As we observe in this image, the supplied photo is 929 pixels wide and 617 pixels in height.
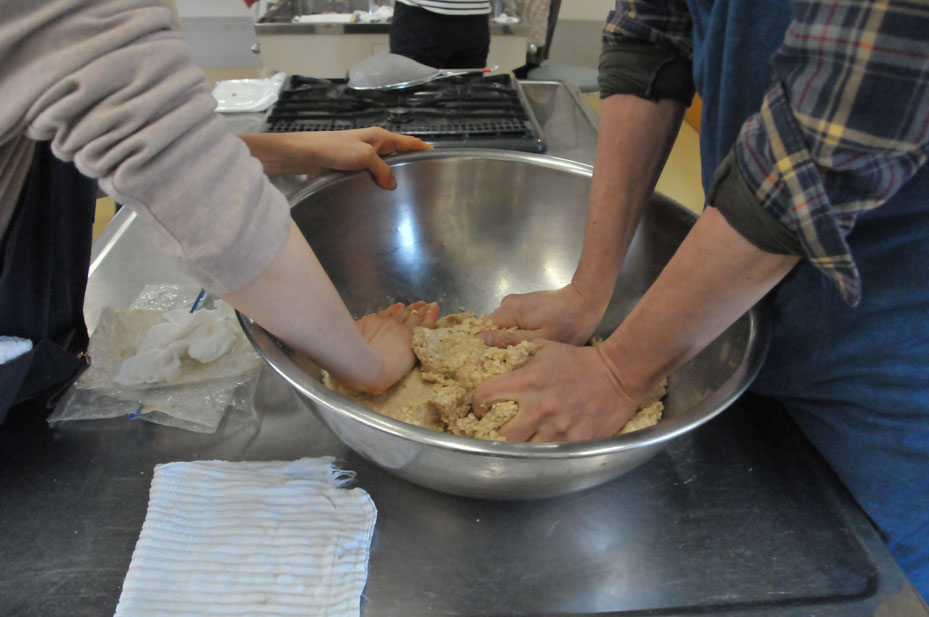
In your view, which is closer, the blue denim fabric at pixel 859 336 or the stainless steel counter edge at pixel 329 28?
the blue denim fabric at pixel 859 336

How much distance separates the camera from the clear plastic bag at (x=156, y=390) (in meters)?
0.60

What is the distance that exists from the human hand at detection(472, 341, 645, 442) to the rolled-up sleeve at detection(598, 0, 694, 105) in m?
0.30

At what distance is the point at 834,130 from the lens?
13.3 inches

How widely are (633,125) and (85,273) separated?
0.64 meters

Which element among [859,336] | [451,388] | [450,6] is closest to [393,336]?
[451,388]

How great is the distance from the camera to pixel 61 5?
308mm

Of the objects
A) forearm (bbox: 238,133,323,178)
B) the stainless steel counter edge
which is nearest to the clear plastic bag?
forearm (bbox: 238,133,323,178)

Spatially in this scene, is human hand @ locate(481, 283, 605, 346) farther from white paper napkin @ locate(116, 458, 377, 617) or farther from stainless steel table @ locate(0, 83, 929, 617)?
white paper napkin @ locate(116, 458, 377, 617)

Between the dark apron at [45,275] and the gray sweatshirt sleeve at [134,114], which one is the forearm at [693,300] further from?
the dark apron at [45,275]

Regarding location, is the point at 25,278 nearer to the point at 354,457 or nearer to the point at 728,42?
the point at 354,457

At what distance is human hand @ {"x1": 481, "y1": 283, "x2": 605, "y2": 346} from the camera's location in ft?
2.36

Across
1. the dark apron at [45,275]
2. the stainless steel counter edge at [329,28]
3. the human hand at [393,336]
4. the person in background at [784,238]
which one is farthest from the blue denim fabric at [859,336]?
the stainless steel counter edge at [329,28]

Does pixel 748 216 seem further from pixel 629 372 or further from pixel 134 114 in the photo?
pixel 134 114

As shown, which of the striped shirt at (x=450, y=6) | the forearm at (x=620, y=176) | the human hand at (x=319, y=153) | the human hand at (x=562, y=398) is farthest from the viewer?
the striped shirt at (x=450, y=6)
